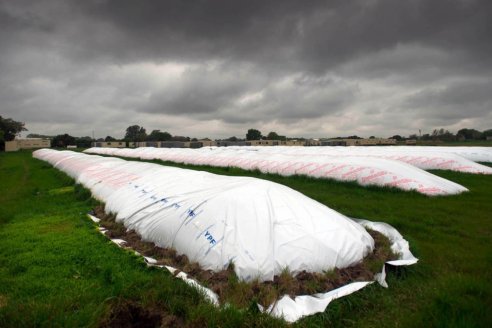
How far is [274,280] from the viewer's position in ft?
12.4

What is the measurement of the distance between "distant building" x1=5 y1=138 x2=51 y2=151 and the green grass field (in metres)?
81.4

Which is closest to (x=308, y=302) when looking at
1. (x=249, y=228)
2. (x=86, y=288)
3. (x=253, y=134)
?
(x=249, y=228)

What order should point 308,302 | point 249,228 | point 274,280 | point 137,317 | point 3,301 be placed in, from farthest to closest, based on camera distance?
point 249,228, point 274,280, point 3,301, point 308,302, point 137,317

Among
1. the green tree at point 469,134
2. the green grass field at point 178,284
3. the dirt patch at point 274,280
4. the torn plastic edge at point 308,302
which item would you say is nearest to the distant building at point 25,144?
the green grass field at point 178,284

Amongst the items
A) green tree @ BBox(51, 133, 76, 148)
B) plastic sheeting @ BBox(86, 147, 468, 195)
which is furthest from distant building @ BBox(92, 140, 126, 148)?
plastic sheeting @ BBox(86, 147, 468, 195)

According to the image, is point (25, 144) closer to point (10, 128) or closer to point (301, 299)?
point (10, 128)

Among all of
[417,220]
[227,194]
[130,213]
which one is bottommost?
[417,220]

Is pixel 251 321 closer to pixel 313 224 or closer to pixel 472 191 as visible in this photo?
pixel 313 224

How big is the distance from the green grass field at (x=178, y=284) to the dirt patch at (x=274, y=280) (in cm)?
22

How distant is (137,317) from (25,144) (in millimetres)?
97890

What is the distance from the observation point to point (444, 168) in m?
15.8

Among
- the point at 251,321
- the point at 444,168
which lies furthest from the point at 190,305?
the point at 444,168

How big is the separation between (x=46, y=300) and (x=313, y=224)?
3282 millimetres

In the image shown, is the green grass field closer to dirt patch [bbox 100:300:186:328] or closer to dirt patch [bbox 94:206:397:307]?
dirt patch [bbox 100:300:186:328]
